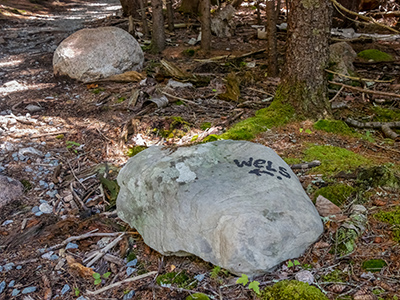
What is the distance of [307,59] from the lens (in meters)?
4.57

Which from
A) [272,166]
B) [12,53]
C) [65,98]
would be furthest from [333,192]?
[12,53]

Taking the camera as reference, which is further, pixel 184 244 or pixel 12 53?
pixel 12 53

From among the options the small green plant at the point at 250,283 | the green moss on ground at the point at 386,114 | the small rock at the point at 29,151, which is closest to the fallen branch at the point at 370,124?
the green moss on ground at the point at 386,114

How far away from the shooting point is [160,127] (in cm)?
538

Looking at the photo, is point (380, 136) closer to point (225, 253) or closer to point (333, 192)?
point (333, 192)

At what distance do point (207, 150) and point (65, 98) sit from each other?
4.96 m

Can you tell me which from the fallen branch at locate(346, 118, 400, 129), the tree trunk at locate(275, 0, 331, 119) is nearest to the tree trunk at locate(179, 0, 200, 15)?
the tree trunk at locate(275, 0, 331, 119)

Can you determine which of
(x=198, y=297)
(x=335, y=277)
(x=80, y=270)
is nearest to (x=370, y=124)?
(x=335, y=277)

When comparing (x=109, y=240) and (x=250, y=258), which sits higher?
(x=250, y=258)

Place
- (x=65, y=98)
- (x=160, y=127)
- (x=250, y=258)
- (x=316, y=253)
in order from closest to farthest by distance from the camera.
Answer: (x=250, y=258), (x=316, y=253), (x=160, y=127), (x=65, y=98)

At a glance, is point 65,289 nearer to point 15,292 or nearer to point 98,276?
point 98,276

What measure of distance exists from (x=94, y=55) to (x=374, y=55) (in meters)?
7.09

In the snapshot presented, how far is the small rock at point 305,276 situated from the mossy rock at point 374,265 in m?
0.40

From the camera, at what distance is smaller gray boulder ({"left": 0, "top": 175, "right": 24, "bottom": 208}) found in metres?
4.01
